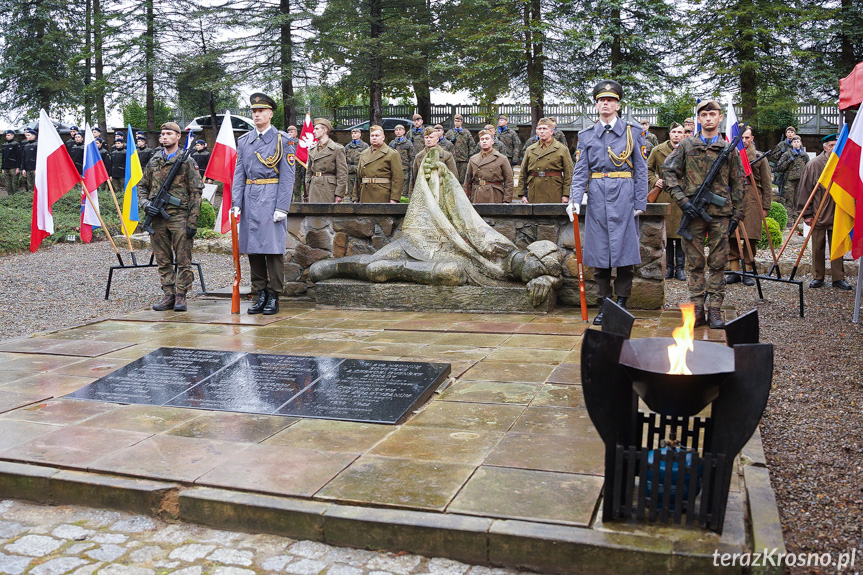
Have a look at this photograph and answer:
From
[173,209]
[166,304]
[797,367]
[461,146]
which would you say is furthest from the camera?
[461,146]

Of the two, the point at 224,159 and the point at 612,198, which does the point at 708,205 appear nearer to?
the point at 612,198

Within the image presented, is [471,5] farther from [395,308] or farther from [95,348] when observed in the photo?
[95,348]

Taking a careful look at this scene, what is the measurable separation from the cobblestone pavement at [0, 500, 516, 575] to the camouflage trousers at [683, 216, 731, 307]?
456 centimetres

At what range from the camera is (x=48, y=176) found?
29.5 feet

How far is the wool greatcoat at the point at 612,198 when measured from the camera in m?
6.96

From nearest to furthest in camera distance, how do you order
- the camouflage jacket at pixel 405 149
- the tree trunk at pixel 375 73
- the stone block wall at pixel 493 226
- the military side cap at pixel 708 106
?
1. the military side cap at pixel 708 106
2. the stone block wall at pixel 493 226
3. the camouflage jacket at pixel 405 149
4. the tree trunk at pixel 375 73

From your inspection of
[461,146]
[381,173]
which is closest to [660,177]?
[381,173]

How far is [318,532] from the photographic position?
305 centimetres

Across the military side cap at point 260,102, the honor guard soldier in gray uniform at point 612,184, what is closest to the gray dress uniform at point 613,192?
the honor guard soldier in gray uniform at point 612,184

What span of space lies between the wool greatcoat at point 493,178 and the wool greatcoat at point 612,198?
147 inches

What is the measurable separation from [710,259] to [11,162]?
2110 centimetres

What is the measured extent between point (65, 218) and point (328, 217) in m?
12.3

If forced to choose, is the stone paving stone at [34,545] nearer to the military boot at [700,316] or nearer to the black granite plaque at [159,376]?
the black granite plaque at [159,376]

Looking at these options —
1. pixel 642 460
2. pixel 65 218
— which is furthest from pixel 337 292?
pixel 65 218
